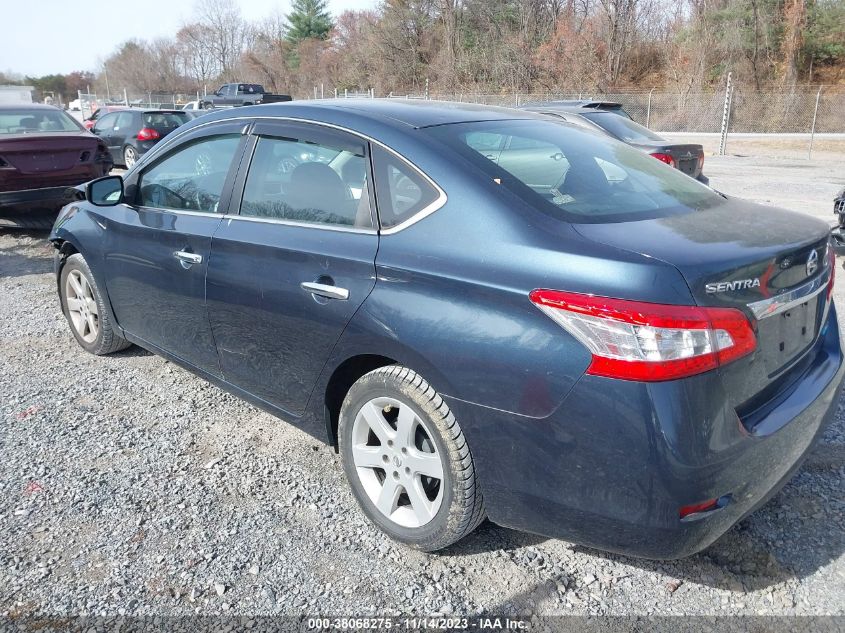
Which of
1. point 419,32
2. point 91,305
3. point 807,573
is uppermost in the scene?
point 419,32

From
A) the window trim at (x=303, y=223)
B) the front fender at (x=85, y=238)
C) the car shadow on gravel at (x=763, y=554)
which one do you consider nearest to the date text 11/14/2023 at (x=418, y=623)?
the car shadow on gravel at (x=763, y=554)

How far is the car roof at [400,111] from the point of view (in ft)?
9.30

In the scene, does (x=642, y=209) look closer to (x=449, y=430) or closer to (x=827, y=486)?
(x=449, y=430)

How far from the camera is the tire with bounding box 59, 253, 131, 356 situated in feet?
14.3

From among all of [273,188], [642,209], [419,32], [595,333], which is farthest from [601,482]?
[419,32]

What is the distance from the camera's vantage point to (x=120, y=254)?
3930 mm

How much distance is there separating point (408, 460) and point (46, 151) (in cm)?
763

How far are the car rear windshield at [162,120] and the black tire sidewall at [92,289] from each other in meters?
11.3

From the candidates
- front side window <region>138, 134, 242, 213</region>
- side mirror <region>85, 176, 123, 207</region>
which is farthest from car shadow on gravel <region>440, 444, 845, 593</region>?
side mirror <region>85, 176, 123, 207</region>

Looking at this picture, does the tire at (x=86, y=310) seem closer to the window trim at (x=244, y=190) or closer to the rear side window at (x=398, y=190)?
the window trim at (x=244, y=190)

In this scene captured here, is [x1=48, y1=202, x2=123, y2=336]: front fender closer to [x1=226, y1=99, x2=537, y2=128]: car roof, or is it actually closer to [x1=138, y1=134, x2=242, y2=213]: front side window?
[x1=138, y1=134, x2=242, y2=213]: front side window

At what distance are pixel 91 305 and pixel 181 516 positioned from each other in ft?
7.20

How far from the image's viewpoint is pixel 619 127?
31.8 feet

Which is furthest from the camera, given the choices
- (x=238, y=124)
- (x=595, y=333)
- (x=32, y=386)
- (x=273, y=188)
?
(x=32, y=386)
